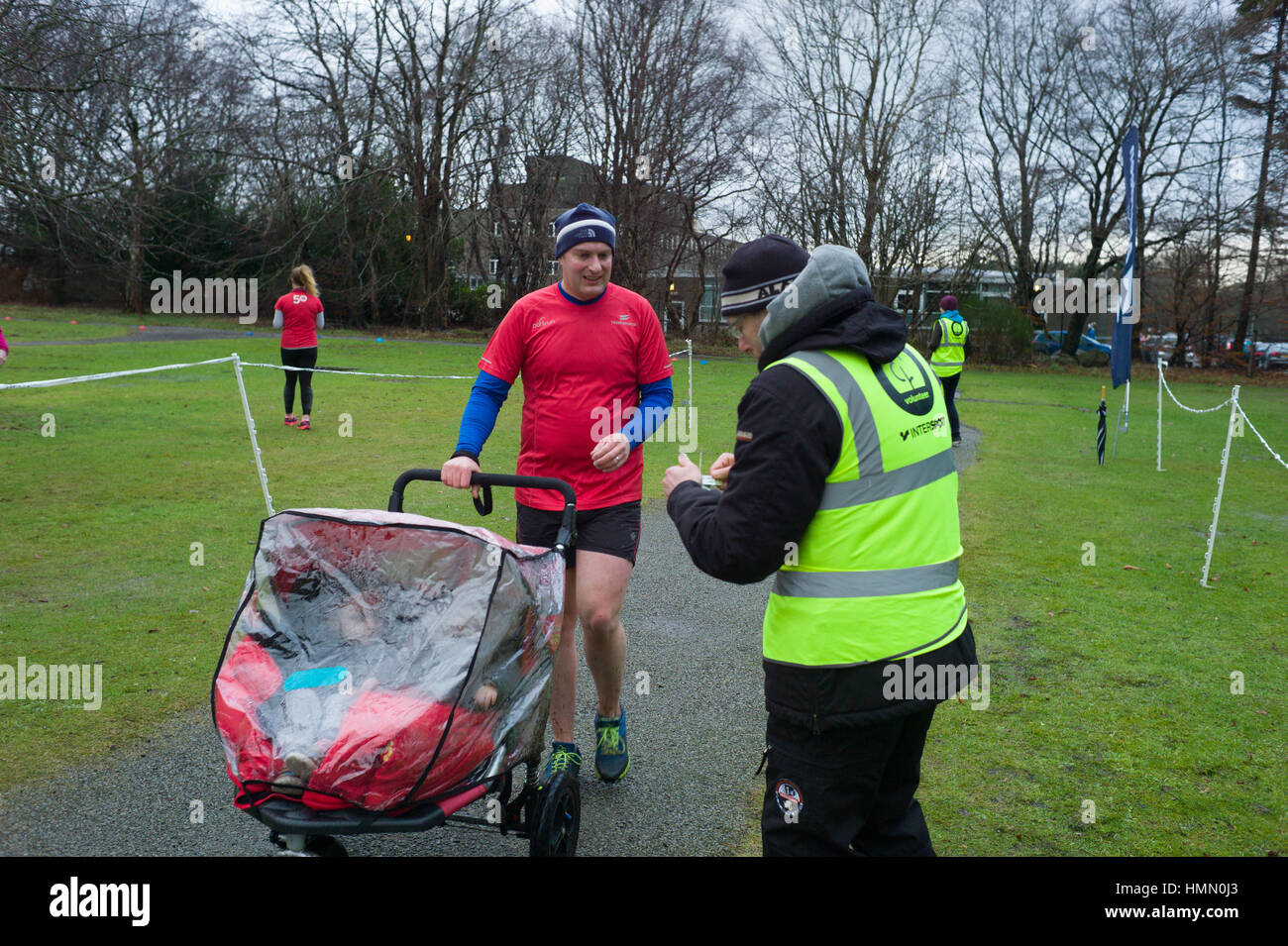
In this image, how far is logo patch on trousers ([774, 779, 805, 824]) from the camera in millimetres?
2346

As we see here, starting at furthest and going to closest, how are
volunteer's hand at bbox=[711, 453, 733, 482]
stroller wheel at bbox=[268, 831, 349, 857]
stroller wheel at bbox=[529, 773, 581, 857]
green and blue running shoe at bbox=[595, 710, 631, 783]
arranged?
green and blue running shoe at bbox=[595, 710, 631, 783], stroller wheel at bbox=[529, 773, 581, 857], volunteer's hand at bbox=[711, 453, 733, 482], stroller wheel at bbox=[268, 831, 349, 857]

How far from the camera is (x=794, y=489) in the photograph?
7.25 feet


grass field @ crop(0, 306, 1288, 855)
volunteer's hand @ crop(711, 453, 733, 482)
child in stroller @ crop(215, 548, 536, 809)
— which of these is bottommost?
grass field @ crop(0, 306, 1288, 855)

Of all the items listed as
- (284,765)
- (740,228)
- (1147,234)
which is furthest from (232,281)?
(284,765)

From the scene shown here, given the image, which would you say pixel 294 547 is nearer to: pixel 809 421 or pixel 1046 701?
pixel 809 421

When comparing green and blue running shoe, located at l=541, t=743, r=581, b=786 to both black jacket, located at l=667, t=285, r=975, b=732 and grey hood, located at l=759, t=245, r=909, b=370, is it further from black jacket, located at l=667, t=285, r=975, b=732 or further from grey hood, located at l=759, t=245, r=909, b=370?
grey hood, located at l=759, t=245, r=909, b=370

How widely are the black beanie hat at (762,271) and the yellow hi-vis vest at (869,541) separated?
262mm

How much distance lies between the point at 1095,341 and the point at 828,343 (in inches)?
1761

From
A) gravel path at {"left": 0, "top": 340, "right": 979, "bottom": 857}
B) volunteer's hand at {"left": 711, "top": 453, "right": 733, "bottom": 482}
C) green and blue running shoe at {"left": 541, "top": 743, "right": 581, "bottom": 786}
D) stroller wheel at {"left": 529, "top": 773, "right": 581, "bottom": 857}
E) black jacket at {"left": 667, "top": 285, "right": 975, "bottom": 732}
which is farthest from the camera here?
gravel path at {"left": 0, "top": 340, "right": 979, "bottom": 857}

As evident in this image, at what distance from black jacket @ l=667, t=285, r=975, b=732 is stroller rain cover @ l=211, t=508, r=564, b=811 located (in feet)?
2.16

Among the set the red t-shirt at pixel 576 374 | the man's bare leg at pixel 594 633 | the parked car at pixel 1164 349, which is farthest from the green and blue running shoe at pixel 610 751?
the parked car at pixel 1164 349

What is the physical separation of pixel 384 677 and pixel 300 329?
11671 millimetres

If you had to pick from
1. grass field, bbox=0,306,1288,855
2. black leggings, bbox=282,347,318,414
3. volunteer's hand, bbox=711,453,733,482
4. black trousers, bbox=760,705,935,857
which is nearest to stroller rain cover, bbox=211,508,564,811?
volunteer's hand, bbox=711,453,733,482

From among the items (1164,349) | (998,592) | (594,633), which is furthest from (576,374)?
(1164,349)
